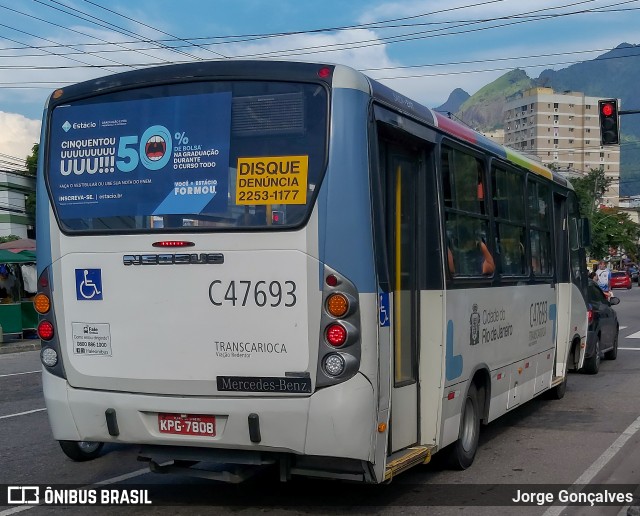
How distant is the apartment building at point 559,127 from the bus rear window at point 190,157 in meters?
180

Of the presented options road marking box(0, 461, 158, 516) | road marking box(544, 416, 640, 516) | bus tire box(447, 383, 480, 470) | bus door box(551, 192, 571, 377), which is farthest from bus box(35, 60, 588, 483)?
bus door box(551, 192, 571, 377)

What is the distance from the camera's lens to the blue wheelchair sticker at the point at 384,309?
225 inches

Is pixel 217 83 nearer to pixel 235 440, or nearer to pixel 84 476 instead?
pixel 235 440

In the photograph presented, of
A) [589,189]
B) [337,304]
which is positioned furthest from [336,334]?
[589,189]

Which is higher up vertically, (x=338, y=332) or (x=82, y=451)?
(x=338, y=332)

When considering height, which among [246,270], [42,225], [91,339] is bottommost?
[91,339]

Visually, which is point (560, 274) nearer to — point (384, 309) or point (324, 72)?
point (384, 309)

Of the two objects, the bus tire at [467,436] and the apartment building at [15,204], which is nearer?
the bus tire at [467,436]

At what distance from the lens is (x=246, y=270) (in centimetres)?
569

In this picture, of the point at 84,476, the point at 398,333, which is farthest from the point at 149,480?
the point at 398,333

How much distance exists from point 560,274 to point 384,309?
6369 millimetres

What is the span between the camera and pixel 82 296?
20.2ft

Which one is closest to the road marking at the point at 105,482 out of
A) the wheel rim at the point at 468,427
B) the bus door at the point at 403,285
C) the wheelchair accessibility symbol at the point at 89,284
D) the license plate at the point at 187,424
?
the license plate at the point at 187,424

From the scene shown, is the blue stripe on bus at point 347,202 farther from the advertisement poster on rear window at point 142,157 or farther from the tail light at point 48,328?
the tail light at point 48,328
